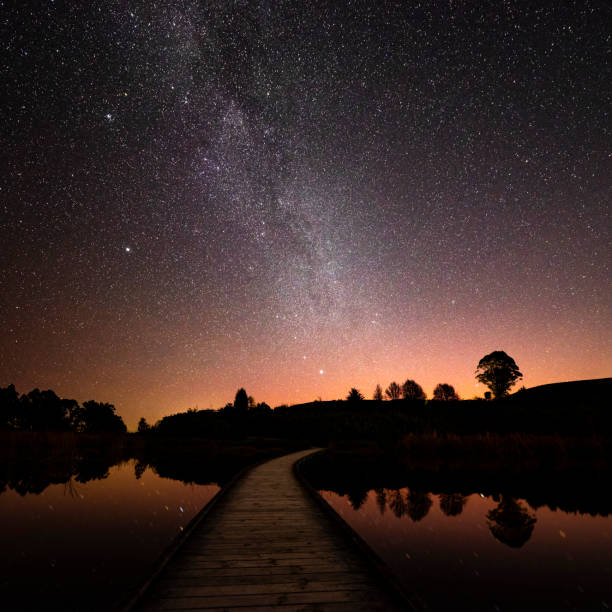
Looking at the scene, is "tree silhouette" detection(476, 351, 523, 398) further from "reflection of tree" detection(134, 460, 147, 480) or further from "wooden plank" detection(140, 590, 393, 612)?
"wooden plank" detection(140, 590, 393, 612)

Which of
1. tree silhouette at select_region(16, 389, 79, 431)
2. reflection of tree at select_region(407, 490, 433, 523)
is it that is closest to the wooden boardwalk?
reflection of tree at select_region(407, 490, 433, 523)

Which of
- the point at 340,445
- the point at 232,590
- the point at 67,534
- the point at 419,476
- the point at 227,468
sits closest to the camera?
the point at 232,590

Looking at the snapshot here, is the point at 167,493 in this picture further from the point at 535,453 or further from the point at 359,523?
Result: the point at 535,453

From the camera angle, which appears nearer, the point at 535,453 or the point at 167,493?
the point at 167,493

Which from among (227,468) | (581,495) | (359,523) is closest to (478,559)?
(359,523)

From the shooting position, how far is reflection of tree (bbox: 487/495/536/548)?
9672 mm

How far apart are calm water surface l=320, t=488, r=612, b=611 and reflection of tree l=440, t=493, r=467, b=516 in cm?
3

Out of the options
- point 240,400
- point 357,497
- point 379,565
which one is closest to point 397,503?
point 357,497

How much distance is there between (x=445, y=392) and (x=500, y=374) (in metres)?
24.0

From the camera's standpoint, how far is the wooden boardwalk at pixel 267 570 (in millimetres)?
4500

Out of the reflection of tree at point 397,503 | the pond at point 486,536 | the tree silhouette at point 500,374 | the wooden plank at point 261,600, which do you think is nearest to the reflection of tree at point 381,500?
the pond at point 486,536

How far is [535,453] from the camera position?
21031 mm

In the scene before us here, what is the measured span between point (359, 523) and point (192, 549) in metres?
5.54

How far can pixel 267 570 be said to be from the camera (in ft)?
17.6
